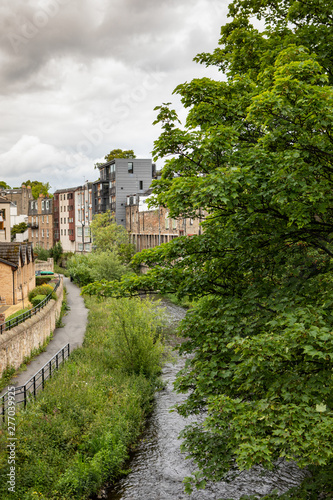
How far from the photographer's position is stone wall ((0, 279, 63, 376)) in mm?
19320

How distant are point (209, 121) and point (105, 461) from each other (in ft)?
36.2

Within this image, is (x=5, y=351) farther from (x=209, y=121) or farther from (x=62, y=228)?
(x=62, y=228)

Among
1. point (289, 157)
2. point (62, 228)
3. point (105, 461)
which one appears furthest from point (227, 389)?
point (62, 228)

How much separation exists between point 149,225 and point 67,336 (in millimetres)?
36787

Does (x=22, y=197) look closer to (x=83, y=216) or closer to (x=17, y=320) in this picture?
(x=83, y=216)

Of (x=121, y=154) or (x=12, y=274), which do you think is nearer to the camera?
(x=12, y=274)

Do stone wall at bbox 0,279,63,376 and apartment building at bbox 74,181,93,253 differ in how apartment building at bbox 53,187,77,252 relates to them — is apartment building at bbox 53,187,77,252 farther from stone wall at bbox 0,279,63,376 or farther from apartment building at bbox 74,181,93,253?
stone wall at bbox 0,279,63,376

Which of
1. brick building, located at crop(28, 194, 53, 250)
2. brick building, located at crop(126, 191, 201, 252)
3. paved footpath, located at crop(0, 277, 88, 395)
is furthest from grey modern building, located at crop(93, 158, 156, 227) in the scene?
paved footpath, located at crop(0, 277, 88, 395)

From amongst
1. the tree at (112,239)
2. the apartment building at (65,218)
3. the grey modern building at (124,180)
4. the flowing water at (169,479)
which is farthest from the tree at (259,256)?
the apartment building at (65,218)

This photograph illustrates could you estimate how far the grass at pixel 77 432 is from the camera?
1283 cm

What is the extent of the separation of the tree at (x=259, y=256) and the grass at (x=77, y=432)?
Result: 17.5 feet

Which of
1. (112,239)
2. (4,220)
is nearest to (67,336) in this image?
(4,220)

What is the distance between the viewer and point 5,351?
19.2 m

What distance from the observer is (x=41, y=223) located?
9975cm
